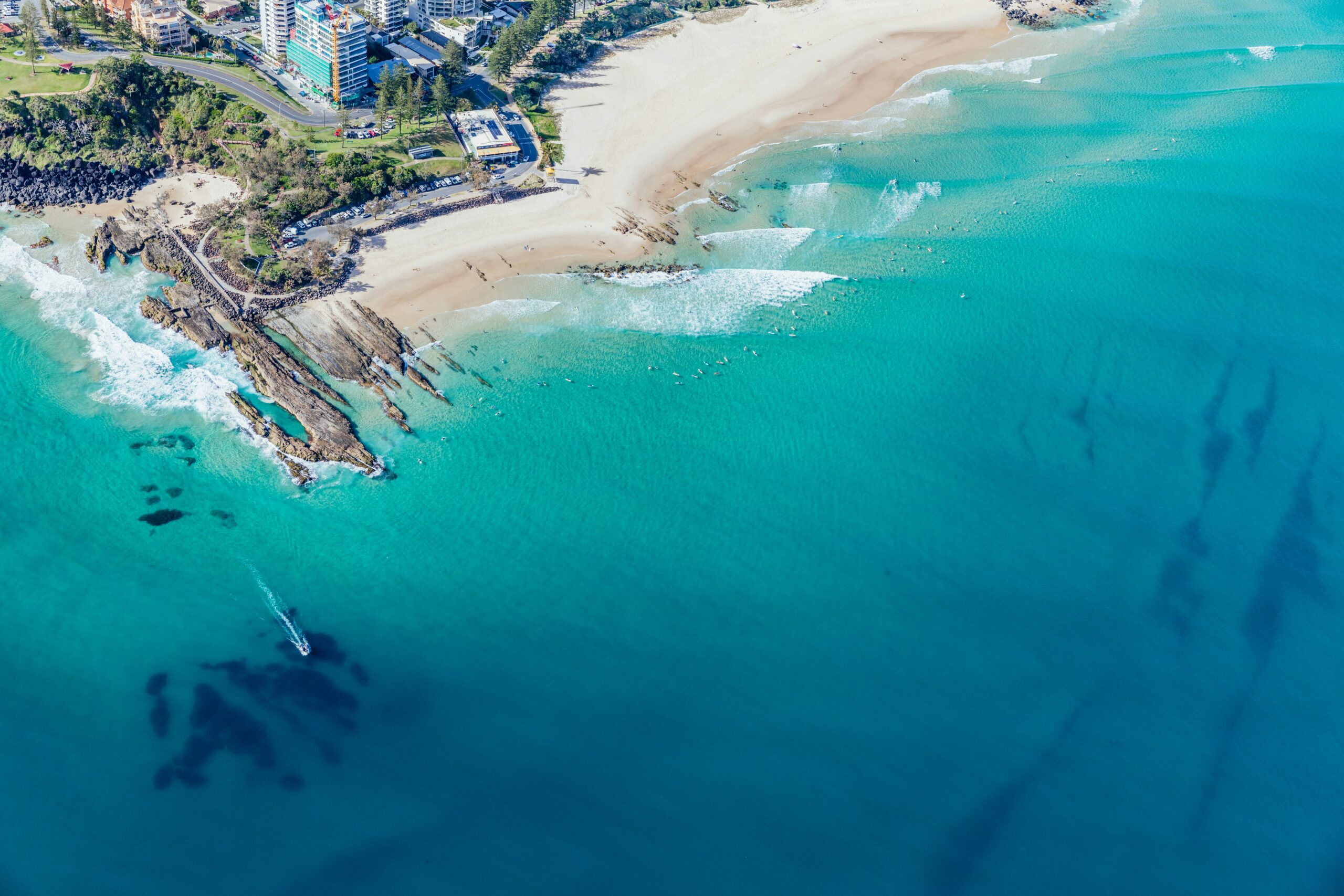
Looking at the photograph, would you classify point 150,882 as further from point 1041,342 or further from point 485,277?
point 1041,342

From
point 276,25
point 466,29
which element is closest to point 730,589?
point 466,29

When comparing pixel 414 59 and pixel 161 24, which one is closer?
pixel 161 24

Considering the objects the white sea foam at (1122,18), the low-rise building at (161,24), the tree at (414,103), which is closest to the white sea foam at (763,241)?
the tree at (414,103)

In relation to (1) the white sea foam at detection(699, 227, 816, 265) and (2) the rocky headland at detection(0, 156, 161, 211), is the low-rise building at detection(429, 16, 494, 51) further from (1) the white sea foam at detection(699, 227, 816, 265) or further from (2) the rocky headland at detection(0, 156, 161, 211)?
(1) the white sea foam at detection(699, 227, 816, 265)

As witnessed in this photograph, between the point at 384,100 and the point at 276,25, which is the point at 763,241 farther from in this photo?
the point at 276,25

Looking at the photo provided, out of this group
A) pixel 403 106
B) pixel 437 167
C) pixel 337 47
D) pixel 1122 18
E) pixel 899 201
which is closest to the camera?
pixel 437 167

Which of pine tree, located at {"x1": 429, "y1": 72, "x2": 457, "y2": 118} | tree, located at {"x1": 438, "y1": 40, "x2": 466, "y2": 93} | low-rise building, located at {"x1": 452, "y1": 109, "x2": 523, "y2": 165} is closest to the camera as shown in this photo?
low-rise building, located at {"x1": 452, "y1": 109, "x2": 523, "y2": 165}

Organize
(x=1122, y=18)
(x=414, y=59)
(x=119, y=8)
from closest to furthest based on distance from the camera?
(x=119, y=8) < (x=414, y=59) < (x=1122, y=18)

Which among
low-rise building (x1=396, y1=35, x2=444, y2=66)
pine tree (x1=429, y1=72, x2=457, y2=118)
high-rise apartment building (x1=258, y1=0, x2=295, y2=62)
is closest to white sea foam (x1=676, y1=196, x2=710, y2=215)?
pine tree (x1=429, y1=72, x2=457, y2=118)
